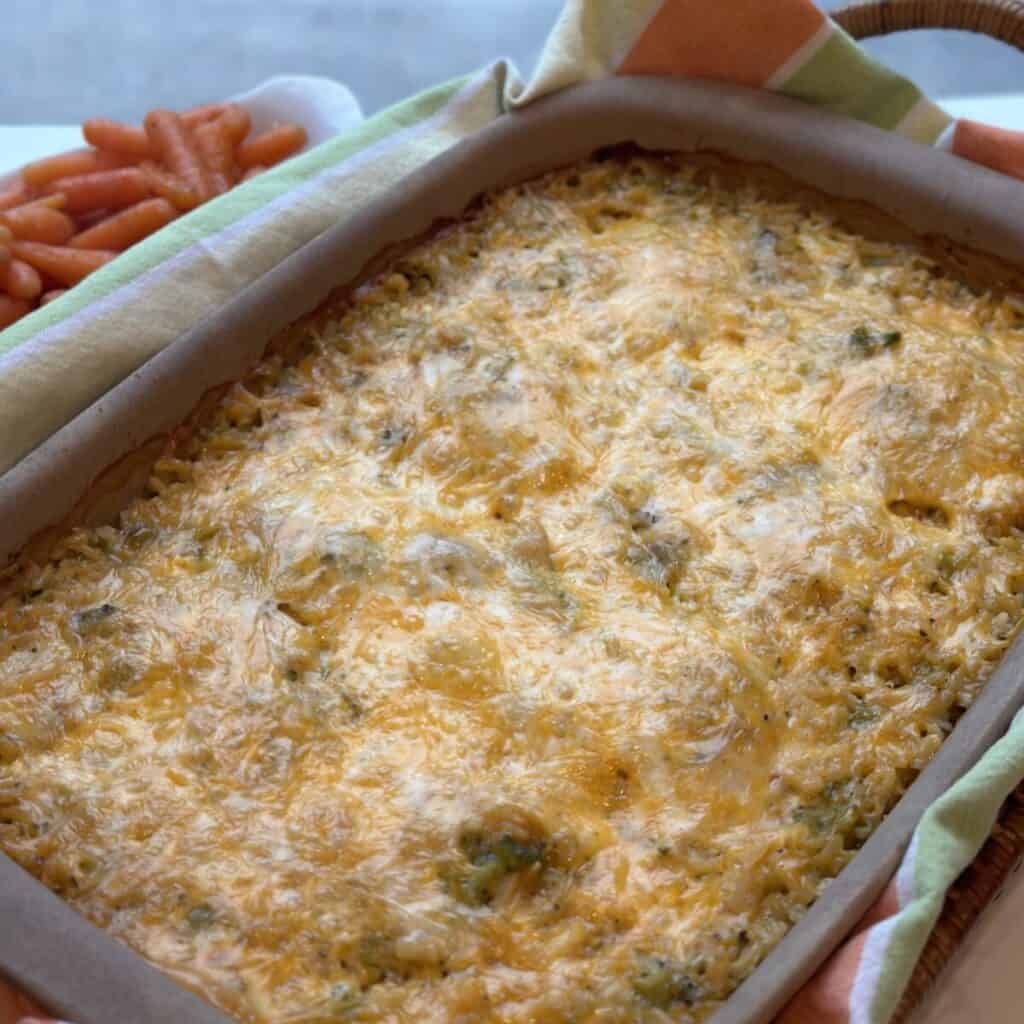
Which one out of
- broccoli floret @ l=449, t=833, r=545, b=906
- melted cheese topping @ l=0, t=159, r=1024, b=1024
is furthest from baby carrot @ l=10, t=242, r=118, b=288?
broccoli floret @ l=449, t=833, r=545, b=906

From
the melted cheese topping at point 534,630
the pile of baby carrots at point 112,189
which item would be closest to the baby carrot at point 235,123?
the pile of baby carrots at point 112,189

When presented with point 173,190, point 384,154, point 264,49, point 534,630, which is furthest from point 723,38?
point 264,49

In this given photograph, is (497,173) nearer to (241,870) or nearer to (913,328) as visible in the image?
(913,328)

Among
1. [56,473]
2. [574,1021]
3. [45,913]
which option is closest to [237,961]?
[45,913]

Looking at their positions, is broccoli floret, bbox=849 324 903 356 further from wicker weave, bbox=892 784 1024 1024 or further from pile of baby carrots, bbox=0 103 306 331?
pile of baby carrots, bbox=0 103 306 331

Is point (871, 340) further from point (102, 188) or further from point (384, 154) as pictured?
point (102, 188)
